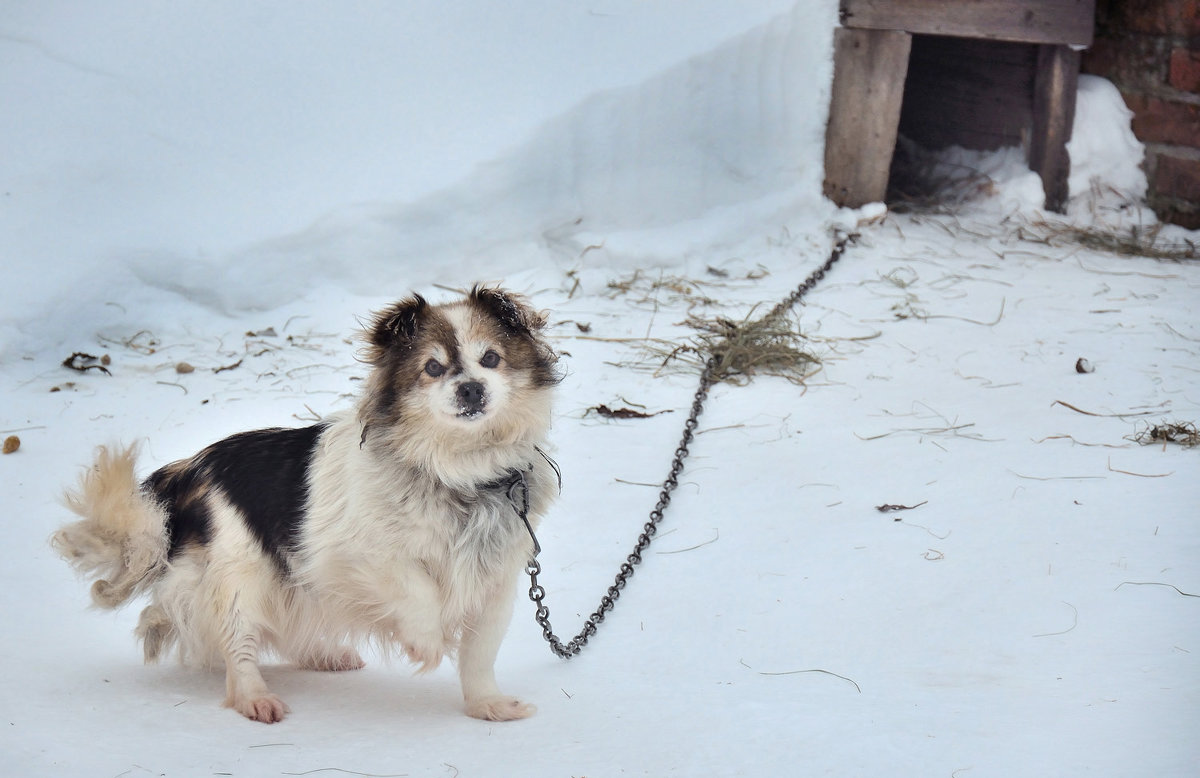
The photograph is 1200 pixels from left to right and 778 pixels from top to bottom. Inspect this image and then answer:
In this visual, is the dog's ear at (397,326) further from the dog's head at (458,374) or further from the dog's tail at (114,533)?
the dog's tail at (114,533)

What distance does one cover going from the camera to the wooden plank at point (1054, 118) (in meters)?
6.63

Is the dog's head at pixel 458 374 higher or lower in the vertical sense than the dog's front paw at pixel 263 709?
higher

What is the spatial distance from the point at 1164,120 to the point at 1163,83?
21cm

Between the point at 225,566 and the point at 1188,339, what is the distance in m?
4.31

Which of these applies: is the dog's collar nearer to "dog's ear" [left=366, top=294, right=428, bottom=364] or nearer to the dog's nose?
the dog's nose

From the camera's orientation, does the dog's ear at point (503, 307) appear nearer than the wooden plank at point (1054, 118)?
Yes

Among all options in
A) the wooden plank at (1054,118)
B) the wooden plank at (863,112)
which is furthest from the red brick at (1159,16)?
the wooden plank at (863,112)

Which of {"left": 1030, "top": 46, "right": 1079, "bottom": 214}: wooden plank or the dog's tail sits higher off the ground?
{"left": 1030, "top": 46, "right": 1079, "bottom": 214}: wooden plank

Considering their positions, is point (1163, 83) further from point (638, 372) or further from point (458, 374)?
point (458, 374)

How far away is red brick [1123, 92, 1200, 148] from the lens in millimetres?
6316

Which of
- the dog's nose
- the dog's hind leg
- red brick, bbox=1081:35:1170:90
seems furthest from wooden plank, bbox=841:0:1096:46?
the dog's hind leg

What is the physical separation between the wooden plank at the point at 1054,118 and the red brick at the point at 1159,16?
1.13 ft

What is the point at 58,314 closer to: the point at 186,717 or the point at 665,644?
the point at 186,717

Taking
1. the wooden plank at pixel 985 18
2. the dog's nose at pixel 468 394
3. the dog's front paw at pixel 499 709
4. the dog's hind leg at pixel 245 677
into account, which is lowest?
the dog's front paw at pixel 499 709
